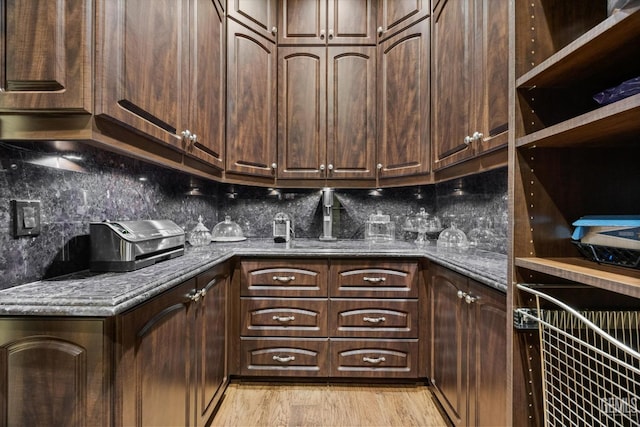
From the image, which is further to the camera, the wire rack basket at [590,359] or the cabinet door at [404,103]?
the cabinet door at [404,103]

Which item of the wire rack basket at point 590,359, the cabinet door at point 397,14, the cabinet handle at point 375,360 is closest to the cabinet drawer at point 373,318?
the cabinet handle at point 375,360

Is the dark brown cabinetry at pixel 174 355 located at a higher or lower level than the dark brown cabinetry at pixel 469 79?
lower

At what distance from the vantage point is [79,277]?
3.91ft

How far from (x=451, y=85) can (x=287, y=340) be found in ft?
5.92

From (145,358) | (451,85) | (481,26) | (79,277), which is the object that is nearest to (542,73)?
(481,26)

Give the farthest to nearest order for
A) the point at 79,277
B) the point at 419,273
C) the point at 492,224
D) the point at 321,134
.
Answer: the point at 321,134, the point at 419,273, the point at 492,224, the point at 79,277

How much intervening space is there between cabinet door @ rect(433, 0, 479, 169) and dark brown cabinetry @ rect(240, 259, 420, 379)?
0.84 metres

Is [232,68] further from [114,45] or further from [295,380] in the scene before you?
[295,380]

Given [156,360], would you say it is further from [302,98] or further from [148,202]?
[302,98]

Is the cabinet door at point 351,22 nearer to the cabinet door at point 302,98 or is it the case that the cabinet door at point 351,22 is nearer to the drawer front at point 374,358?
the cabinet door at point 302,98

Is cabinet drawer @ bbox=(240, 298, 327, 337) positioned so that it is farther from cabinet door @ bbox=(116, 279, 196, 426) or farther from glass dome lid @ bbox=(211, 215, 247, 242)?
cabinet door @ bbox=(116, 279, 196, 426)

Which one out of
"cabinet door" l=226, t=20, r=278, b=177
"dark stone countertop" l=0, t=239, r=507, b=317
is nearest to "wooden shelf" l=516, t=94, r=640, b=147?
"dark stone countertop" l=0, t=239, r=507, b=317

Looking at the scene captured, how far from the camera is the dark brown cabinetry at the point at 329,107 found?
8.11 ft

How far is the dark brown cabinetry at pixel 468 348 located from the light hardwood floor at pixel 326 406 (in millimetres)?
194
